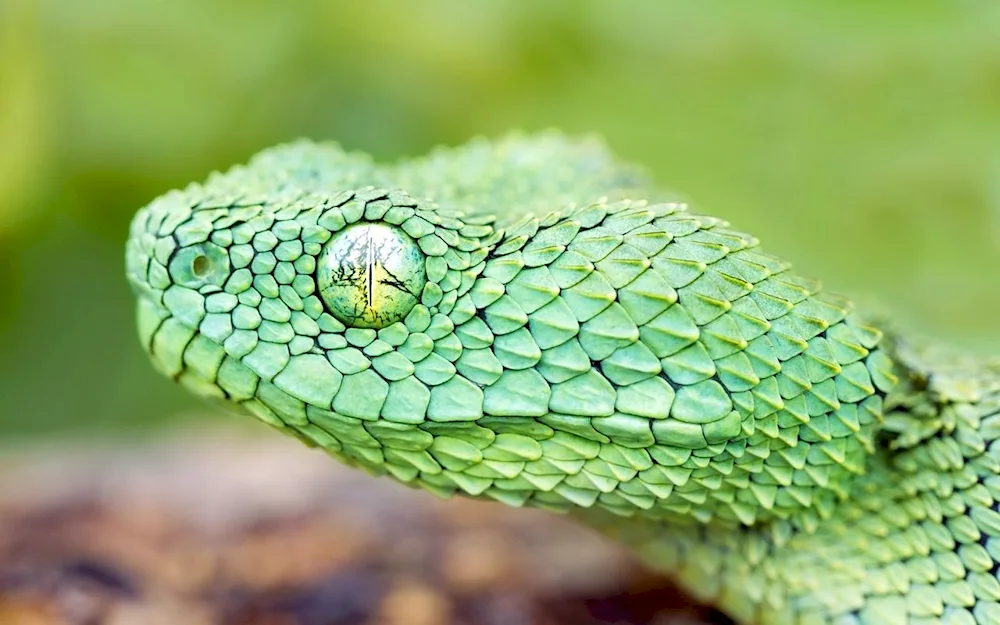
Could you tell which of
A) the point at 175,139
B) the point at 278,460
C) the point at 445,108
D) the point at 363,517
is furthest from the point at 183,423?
the point at 445,108

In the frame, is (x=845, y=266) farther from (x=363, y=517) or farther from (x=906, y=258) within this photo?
(x=363, y=517)

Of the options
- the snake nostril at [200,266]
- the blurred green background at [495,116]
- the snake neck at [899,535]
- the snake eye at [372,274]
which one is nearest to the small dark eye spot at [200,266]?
the snake nostril at [200,266]

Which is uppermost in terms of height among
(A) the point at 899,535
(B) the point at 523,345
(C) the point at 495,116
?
(C) the point at 495,116

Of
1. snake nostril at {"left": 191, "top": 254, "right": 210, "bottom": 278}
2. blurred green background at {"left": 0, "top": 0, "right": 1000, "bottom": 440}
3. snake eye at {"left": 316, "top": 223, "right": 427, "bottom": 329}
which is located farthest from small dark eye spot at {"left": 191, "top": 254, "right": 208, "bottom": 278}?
blurred green background at {"left": 0, "top": 0, "right": 1000, "bottom": 440}

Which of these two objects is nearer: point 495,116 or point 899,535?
point 899,535

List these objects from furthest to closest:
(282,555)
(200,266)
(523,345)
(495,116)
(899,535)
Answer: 1. (495,116)
2. (282,555)
3. (899,535)
4. (200,266)
5. (523,345)

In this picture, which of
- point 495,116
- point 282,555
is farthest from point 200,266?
point 495,116

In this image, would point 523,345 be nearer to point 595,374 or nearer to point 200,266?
point 595,374
